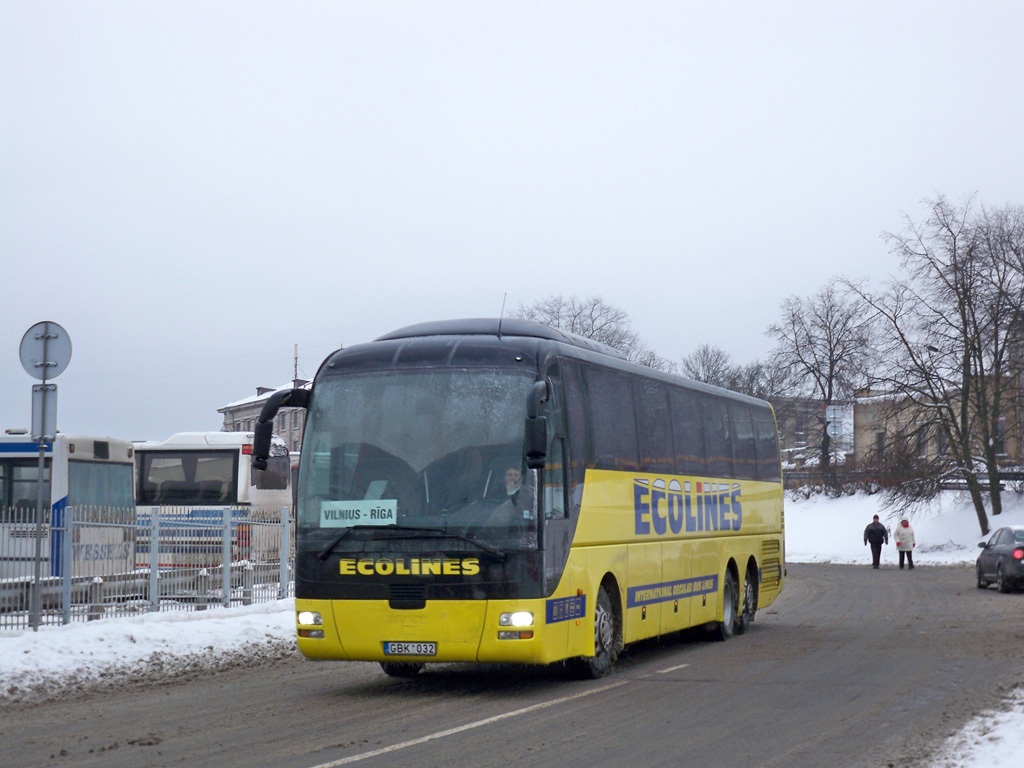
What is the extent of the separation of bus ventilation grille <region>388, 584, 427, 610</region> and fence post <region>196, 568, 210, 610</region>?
926 centimetres

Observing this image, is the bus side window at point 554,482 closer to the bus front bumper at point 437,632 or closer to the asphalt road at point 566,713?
the bus front bumper at point 437,632

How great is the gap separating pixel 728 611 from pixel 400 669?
246 inches

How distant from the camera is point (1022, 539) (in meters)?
27.9

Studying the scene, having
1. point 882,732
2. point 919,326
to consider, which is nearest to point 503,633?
point 882,732

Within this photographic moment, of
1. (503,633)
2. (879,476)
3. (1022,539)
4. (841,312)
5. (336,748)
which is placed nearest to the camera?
(336,748)

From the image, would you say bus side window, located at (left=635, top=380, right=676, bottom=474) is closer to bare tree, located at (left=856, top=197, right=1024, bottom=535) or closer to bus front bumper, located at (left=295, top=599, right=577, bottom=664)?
bus front bumper, located at (left=295, top=599, right=577, bottom=664)

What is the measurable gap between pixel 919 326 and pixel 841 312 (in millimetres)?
25789

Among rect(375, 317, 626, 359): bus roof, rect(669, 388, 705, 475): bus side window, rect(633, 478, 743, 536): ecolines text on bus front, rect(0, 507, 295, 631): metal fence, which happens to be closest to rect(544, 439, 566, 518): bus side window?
rect(375, 317, 626, 359): bus roof

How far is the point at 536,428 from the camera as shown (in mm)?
10547

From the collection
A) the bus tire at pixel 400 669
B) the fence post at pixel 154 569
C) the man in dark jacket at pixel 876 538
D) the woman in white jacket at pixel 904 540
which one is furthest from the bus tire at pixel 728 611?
the man in dark jacket at pixel 876 538

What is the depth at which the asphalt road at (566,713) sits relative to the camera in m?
8.12

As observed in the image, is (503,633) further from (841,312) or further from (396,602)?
(841,312)

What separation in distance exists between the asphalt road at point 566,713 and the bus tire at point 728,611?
2.42 ft

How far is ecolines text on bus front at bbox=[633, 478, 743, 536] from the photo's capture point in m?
13.7
